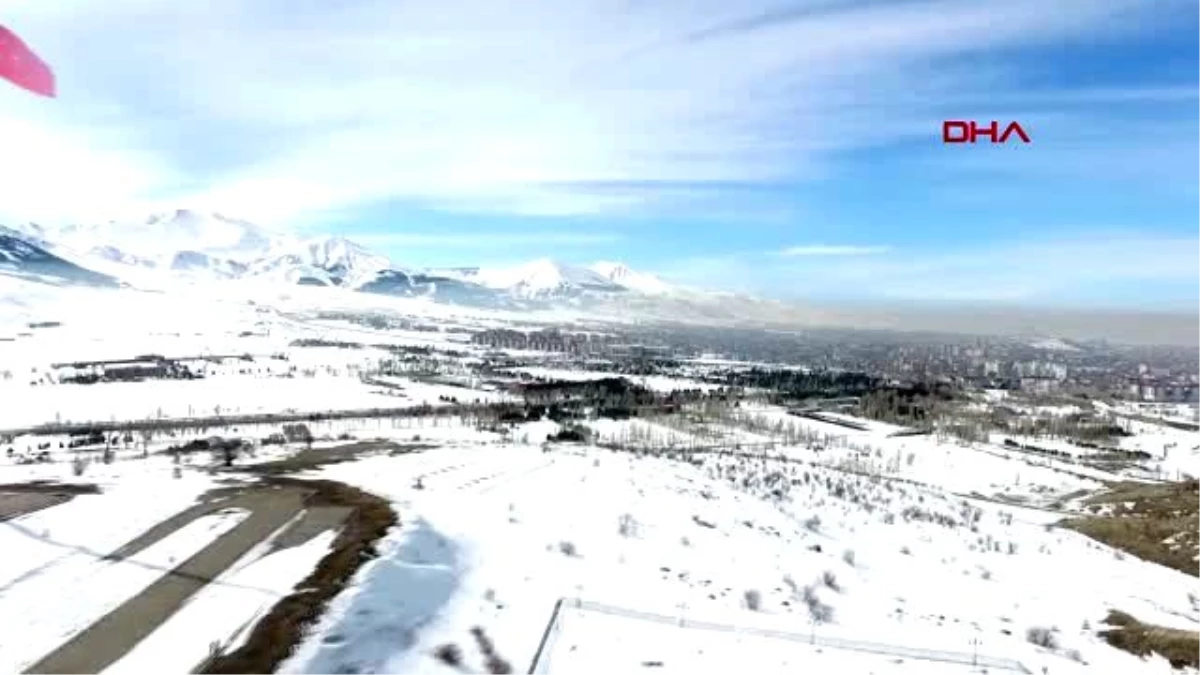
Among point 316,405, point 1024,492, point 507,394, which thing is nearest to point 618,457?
point 1024,492

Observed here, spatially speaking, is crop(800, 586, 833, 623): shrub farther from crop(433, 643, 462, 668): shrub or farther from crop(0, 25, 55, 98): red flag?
crop(0, 25, 55, 98): red flag

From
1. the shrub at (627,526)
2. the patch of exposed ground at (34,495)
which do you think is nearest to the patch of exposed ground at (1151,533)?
the shrub at (627,526)

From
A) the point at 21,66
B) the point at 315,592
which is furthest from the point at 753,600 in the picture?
the point at 21,66

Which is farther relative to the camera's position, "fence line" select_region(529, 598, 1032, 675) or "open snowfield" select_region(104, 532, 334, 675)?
"fence line" select_region(529, 598, 1032, 675)

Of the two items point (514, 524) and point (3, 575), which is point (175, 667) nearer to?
point (3, 575)

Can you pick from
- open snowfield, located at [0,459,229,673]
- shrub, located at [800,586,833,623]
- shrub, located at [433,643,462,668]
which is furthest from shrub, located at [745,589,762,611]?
open snowfield, located at [0,459,229,673]

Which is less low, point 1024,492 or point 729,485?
point 729,485

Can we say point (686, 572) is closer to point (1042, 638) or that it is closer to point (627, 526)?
point (627, 526)
